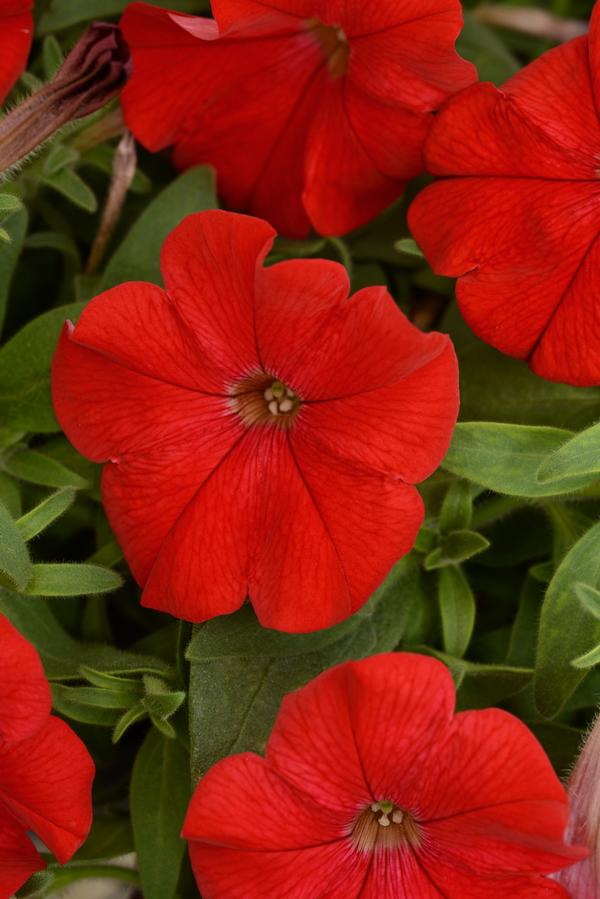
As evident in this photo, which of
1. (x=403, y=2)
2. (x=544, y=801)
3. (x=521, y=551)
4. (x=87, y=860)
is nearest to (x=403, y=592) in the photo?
(x=521, y=551)

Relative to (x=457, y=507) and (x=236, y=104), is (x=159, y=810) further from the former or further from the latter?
(x=236, y=104)

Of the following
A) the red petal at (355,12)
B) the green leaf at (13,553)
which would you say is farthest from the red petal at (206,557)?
the red petal at (355,12)

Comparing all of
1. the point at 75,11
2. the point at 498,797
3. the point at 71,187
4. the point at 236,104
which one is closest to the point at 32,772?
the point at 498,797

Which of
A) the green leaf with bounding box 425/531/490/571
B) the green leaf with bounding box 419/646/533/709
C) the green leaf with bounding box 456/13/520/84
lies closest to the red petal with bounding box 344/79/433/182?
the green leaf with bounding box 456/13/520/84

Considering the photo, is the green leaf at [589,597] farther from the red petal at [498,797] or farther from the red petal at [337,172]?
the red petal at [337,172]

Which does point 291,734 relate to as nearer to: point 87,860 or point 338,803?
point 338,803

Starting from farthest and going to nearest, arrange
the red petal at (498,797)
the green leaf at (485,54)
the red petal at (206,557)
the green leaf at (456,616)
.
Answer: the green leaf at (485,54)
the green leaf at (456,616)
the red petal at (206,557)
the red petal at (498,797)

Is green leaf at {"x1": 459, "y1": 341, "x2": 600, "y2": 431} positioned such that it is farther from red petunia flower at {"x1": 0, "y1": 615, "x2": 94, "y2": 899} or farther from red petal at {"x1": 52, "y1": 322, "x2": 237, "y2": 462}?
red petunia flower at {"x1": 0, "y1": 615, "x2": 94, "y2": 899}
